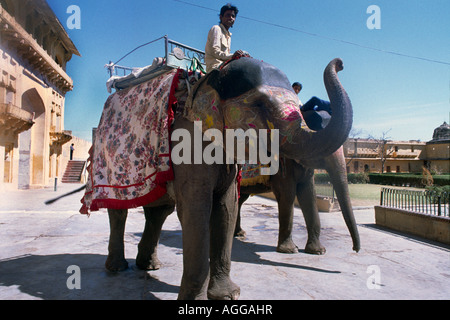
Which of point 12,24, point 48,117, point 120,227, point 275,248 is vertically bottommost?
point 275,248

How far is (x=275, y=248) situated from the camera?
17.8ft

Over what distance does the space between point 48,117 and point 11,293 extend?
22911 mm

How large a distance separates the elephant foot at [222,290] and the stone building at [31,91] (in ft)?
54.4

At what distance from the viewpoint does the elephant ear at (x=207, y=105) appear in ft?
8.95

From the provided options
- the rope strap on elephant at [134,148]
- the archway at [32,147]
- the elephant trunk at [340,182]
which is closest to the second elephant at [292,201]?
the elephant trunk at [340,182]

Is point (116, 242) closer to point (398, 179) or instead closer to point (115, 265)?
point (115, 265)

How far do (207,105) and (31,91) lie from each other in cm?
2204

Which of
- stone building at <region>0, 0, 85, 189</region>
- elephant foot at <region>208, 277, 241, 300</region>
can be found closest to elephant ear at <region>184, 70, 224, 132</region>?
elephant foot at <region>208, 277, 241, 300</region>

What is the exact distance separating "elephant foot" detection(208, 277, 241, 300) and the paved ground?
0.17m

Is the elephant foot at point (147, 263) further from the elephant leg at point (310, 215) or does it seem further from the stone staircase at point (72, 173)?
the stone staircase at point (72, 173)

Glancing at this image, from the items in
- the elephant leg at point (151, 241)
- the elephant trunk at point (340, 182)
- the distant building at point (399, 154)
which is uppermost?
the distant building at point (399, 154)
